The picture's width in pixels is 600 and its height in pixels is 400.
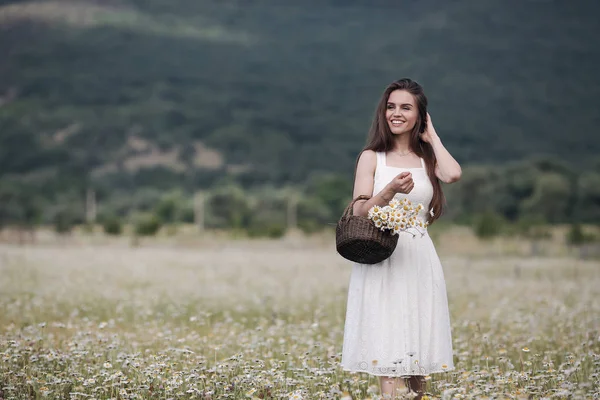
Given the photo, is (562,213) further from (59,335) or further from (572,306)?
(59,335)

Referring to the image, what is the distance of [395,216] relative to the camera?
579 centimetres

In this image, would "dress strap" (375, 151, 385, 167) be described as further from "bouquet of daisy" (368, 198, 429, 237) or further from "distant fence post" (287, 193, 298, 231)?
"distant fence post" (287, 193, 298, 231)

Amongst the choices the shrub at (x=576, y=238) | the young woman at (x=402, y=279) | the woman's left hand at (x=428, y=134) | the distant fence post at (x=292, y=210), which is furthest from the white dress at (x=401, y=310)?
the distant fence post at (x=292, y=210)

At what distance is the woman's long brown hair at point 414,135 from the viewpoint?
6406 millimetres

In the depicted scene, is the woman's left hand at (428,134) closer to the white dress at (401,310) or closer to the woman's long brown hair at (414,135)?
the woman's long brown hair at (414,135)

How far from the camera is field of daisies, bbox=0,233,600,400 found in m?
6.73

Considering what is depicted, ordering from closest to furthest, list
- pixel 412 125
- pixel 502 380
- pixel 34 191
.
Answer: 1. pixel 502 380
2. pixel 412 125
3. pixel 34 191

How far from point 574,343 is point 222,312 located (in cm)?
583

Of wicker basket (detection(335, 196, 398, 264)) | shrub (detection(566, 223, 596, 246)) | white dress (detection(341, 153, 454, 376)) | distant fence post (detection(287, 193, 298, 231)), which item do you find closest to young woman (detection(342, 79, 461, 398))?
white dress (detection(341, 153, 454, 376))

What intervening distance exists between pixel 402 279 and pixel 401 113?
4.22 feet

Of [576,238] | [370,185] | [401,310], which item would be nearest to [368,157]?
[370,185]

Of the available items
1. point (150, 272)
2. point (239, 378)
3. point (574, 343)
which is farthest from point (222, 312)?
point (150, 272)

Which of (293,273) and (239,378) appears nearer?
(239,378)

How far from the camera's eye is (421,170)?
6355 mm
